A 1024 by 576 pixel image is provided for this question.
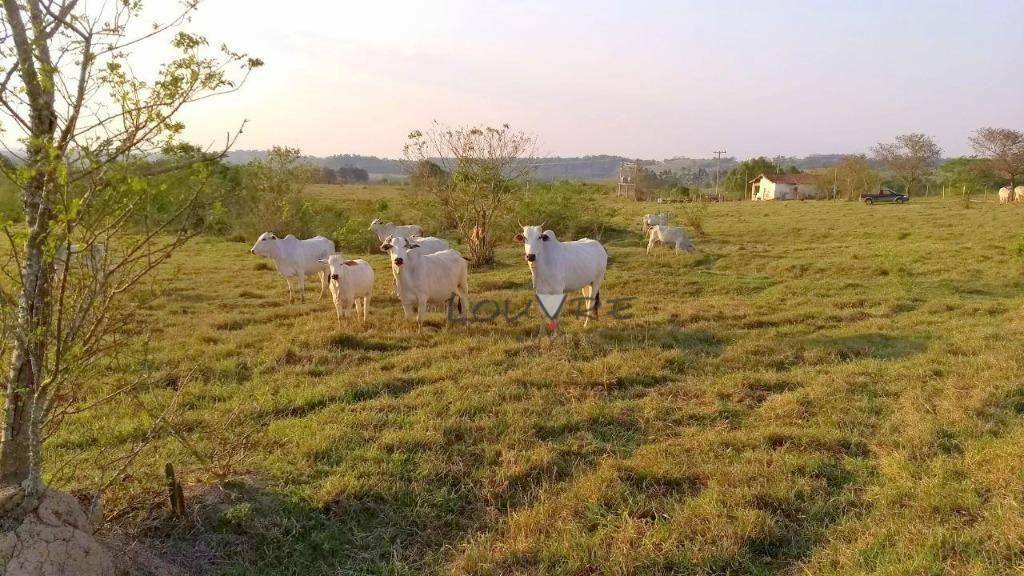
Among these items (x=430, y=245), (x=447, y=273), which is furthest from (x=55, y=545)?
(x=430, y=245)

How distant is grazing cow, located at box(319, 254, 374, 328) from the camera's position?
30.7ft

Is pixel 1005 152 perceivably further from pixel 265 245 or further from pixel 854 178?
pixel 265 245

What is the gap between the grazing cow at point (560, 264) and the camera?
864 centimetres

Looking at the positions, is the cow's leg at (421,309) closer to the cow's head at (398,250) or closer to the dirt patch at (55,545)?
the cow's head at (398,250)

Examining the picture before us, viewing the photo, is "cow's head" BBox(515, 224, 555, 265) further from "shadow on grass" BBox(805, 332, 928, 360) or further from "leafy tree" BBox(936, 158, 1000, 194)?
"leafy tree" BBox(936, 158, 1000, 194)

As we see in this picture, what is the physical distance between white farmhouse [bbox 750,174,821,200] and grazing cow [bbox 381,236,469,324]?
47.8 metres

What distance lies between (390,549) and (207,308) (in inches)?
325

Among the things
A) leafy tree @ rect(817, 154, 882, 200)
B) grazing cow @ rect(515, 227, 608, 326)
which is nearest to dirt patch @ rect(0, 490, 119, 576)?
grazing cow @ rect(515, 227, 608, 326)

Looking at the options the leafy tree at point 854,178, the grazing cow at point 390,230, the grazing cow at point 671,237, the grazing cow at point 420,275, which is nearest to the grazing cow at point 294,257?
the grazing cow at point 420,275

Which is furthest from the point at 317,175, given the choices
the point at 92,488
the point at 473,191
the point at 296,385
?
the point at 92,488

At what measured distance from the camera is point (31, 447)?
322 cm

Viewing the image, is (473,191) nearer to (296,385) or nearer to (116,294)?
(296,385)

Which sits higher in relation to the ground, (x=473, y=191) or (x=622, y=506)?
(x=473, y=191)

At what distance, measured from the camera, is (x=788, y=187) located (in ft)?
176
